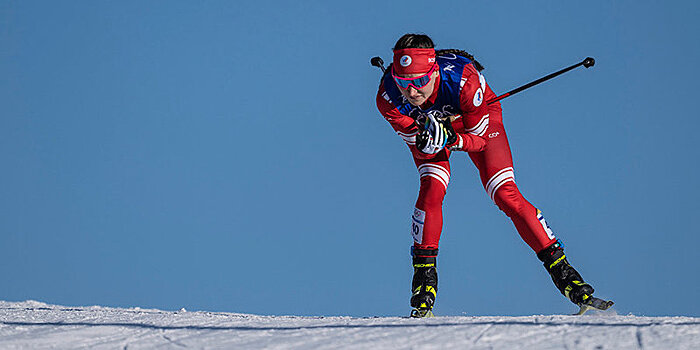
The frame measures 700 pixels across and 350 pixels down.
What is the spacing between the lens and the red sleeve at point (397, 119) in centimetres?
456

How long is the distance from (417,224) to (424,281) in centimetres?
34

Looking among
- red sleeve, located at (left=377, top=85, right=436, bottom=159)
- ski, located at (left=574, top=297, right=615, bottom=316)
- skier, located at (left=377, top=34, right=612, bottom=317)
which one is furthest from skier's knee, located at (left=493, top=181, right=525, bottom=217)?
ski, located at (left=574, top=297, right=615, bottom=316)

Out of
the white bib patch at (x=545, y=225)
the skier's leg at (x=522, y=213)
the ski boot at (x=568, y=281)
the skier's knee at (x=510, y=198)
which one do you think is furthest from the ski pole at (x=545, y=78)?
the ski boot at (x=568, y=281)

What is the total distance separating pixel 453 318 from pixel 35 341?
2.01m

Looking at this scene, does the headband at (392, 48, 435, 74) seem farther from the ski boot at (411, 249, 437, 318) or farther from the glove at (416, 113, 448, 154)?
the ski boot at (411, 249, 437, 318)

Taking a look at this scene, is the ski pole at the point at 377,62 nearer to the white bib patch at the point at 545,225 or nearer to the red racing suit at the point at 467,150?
the red racing suit at the point at 467,150

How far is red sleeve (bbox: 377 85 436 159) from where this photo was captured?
4.56 metres

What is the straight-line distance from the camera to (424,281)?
179 inches

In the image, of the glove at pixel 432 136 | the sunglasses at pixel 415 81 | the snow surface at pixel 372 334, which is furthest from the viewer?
the sunglasses at pixel 415 81

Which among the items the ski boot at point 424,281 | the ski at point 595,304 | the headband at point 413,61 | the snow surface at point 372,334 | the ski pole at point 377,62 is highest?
the ski pole at point 377,62

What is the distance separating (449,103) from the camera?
4484 millimetres

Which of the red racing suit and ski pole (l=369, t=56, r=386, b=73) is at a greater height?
ski pole (l=369, t=56, r=386, b=73)

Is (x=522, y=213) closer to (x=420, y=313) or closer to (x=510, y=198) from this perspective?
(x=510, y=198)

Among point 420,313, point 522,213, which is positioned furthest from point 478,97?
point 420,313
